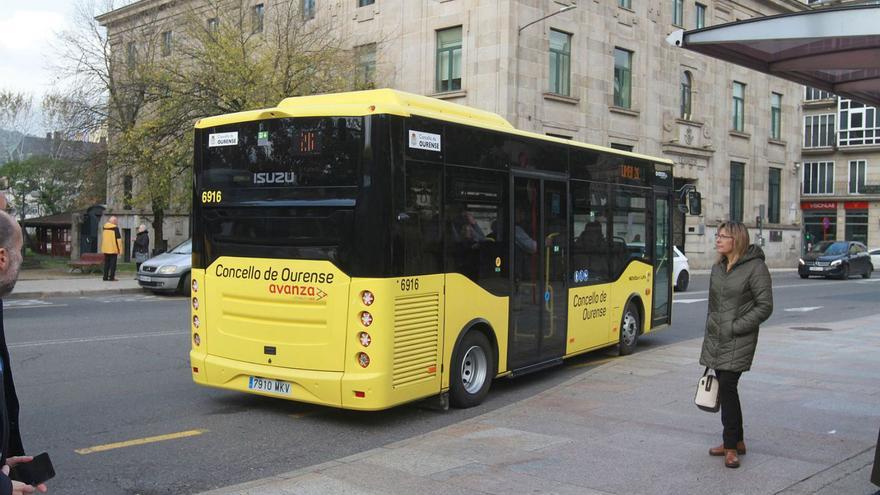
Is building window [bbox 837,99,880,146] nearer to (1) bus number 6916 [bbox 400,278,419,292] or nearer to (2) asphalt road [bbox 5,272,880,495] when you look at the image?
(2) asphalt road [bbox 5,272,880,495]

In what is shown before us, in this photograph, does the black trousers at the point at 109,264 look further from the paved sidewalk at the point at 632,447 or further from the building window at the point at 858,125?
the building window at the point at 858,125

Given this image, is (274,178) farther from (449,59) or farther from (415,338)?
(449,59)

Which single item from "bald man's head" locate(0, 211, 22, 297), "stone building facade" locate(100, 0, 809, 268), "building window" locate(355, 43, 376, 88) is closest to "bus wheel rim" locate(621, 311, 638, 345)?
"bald man's head" locate(0, 211, 22, 297)

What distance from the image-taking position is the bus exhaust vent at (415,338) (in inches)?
283

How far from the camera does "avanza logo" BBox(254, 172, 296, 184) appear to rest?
7.54 metres

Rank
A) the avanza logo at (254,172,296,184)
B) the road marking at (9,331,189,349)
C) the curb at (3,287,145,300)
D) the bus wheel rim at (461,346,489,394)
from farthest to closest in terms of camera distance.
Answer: the curb at (3,287,145,300)
the road marking at (9,331,189,349)
the bus wheel rim at (461,346,489,394)
the avanza logo at (254,172,296,184)

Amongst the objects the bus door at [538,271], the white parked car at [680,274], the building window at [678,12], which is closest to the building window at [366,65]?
the white parked car at [680,274]

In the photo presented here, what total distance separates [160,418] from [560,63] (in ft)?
92.1

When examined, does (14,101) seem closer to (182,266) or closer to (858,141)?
(182,266)

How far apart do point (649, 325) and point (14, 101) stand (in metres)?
47.8

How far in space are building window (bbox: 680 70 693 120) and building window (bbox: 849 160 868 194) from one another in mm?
30724

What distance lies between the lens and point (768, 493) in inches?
217

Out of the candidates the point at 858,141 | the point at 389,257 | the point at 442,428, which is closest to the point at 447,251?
the point at 389,257

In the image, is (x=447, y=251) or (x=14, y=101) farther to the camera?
(x=14, y=101)
